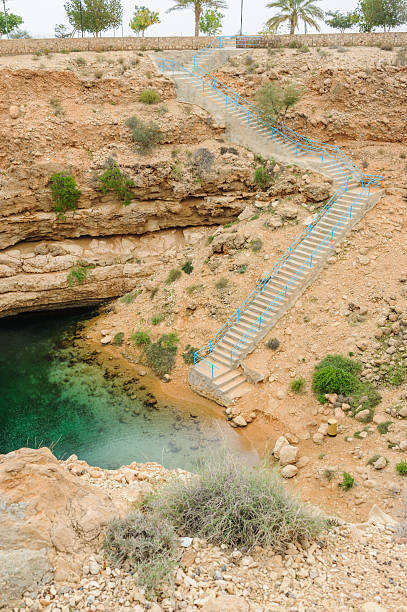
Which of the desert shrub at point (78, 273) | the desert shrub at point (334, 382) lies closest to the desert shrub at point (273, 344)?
the desert shrub at point (334, 382)

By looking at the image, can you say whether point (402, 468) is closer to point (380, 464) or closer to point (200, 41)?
point (380, 464)

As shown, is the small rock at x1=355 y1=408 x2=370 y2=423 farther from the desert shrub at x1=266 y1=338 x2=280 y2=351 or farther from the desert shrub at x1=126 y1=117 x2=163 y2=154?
the desert shrub at x1=126 y1=117 x2=163 y2=154

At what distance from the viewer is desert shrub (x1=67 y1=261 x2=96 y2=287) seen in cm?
2452

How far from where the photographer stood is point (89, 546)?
8516mm

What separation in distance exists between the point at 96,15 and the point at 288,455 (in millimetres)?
41650

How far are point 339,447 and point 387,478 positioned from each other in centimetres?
209

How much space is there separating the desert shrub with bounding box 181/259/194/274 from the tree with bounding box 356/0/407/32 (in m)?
30.5

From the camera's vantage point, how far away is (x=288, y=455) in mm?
14656

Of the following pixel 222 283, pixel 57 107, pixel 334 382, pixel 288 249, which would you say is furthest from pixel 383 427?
pixel 57 107

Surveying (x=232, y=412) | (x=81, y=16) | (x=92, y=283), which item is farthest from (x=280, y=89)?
(x=81, y=16)

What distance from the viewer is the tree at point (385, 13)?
38.1 m

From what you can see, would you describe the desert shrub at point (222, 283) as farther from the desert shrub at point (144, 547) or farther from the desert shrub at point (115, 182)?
the desert shrub at point (144, 547)

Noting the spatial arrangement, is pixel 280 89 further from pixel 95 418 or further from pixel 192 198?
pixel 95 418

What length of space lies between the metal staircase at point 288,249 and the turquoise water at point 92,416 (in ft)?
6.38
